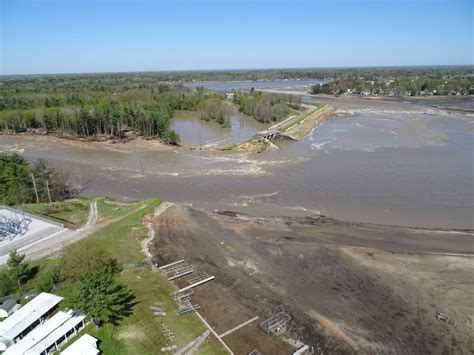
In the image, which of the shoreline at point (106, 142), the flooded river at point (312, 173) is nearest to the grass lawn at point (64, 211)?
the flooded river at point (312, 173)

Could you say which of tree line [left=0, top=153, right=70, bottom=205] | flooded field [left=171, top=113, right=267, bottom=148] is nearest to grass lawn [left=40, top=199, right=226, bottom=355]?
tree line [left=0, top=153, right=70, bottom=205]

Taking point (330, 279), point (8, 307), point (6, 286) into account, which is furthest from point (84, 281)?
point (330, 279)

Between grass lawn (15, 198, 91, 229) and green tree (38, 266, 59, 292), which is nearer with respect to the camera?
green tree (38, 266, 59, 292)

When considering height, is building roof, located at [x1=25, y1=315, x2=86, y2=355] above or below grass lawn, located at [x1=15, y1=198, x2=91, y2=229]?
above

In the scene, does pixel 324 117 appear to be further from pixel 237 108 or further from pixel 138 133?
pixel 138 133

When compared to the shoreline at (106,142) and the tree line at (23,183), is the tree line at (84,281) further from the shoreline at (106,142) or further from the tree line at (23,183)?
the shoreline at (106,142)

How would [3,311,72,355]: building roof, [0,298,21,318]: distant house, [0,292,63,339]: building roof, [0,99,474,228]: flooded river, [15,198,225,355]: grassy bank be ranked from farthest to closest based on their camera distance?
[0,99,474,228]: flooded river → [0,298,21,318]: distant house → [15,198,225,355]: grassy bank → [0,292,63,339]: building roof → [3,311,72,355]: building roof

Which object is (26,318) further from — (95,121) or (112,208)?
(95,121)

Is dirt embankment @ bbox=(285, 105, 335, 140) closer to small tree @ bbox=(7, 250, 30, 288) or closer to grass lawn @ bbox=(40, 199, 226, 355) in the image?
grass lawn @ bbox=(40, 199, 226, 355)

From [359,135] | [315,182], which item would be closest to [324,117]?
[359,135]
